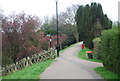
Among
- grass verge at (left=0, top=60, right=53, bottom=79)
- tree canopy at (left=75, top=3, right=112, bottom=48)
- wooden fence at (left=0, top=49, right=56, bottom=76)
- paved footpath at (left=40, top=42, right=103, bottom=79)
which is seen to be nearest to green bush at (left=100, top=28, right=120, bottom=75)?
paved footpath at (left=40, top=42, right=103, bottom=79)

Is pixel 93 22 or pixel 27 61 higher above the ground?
pixel 93 22

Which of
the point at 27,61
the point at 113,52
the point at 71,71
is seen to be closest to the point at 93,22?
the point at 27,61

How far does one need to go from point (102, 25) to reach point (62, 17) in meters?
21.2

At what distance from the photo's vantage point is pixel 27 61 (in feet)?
46.3

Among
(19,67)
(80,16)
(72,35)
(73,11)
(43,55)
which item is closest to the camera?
(19,67)

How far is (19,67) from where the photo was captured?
1447cm

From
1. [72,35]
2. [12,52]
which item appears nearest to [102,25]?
[12,52]

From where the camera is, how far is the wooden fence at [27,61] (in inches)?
557

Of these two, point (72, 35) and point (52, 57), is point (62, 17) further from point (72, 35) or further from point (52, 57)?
point (52, 57)

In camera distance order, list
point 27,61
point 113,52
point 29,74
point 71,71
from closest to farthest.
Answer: point 113,52 → point 29,74 → point 71,71 → point 27,61

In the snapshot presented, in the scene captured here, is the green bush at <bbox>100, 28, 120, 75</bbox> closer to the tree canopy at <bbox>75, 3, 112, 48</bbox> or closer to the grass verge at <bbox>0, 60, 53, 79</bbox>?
the grass verge at <bbox>0, 60, 53, 79</bbox>

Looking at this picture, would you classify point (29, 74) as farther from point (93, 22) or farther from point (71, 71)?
point (93, 22)

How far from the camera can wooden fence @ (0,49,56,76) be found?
557 inches

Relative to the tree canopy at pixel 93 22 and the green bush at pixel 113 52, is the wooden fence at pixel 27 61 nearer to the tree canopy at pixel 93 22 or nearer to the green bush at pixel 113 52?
the green bush at pixel 113 52
